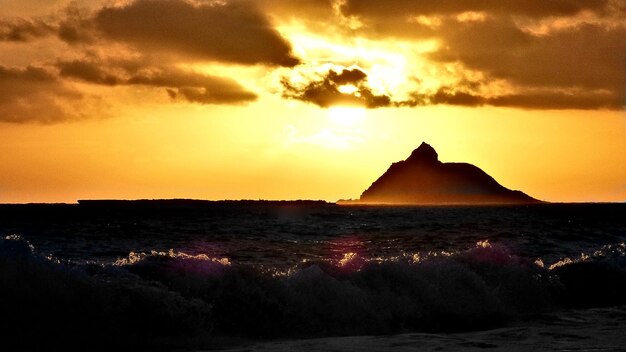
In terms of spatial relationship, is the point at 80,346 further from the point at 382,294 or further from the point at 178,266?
the point at 382,294

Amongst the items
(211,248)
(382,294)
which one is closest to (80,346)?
(382,294)

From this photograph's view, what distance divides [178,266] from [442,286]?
710 cm

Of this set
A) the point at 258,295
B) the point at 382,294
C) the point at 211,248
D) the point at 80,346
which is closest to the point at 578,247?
the point at 211,248

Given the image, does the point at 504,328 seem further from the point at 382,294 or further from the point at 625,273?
the point at 625,273

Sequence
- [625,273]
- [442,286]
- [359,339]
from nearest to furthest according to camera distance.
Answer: [359,339] → [442,286] → [625,273]

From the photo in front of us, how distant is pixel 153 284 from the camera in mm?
16281

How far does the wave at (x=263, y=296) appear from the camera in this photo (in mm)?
14242

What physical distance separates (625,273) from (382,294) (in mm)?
10941

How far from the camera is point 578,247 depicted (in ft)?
124

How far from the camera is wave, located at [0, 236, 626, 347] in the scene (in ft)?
46.7

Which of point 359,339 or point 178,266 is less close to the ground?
point 178,266

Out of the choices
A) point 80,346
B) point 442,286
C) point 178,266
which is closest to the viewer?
point 80,346

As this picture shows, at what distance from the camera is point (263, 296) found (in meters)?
17.0

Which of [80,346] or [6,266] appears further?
[6,266]
